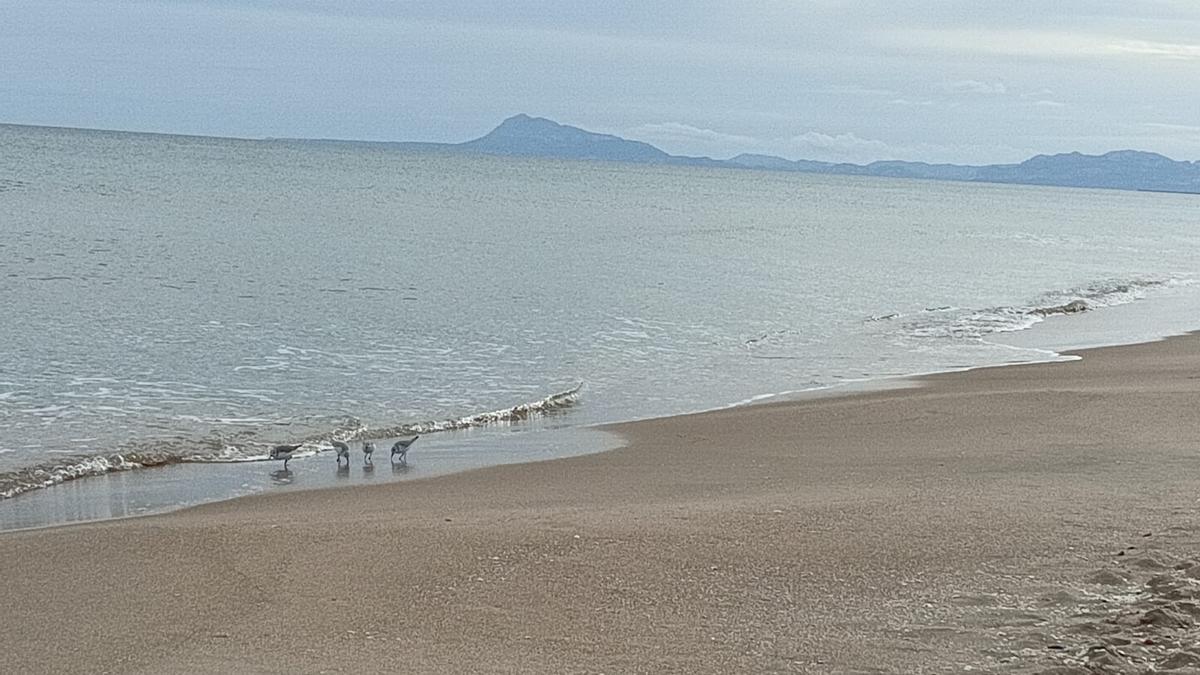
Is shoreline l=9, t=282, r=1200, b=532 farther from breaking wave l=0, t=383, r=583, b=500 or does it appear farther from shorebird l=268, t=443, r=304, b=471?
shorebird l=268, t=443, r=304, b=471

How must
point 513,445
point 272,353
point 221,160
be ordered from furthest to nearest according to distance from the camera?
1. point 221,160
2. point 272,353
3. point 513,445

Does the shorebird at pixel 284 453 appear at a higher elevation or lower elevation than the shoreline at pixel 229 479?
higher

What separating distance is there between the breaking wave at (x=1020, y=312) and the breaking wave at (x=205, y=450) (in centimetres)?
1131

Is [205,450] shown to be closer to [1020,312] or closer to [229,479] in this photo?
[229,479]

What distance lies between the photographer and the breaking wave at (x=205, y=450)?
421 inches

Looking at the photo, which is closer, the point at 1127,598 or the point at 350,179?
the point at 1127,598

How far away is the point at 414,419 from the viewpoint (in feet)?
45.7

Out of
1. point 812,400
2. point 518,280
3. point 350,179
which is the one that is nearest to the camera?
point 812,400

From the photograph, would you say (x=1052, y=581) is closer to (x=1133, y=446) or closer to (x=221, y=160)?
(x=1133, y=446)

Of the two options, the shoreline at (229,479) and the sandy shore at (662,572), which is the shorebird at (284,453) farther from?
the sandy shore at (662,572)

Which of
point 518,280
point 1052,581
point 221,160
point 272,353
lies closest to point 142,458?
point 272,353

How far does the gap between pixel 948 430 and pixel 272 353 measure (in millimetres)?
9585

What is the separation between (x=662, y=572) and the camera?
269 inches

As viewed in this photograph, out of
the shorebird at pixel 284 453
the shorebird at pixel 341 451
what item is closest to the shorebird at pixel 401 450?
the shorebird at pixel 341 451
